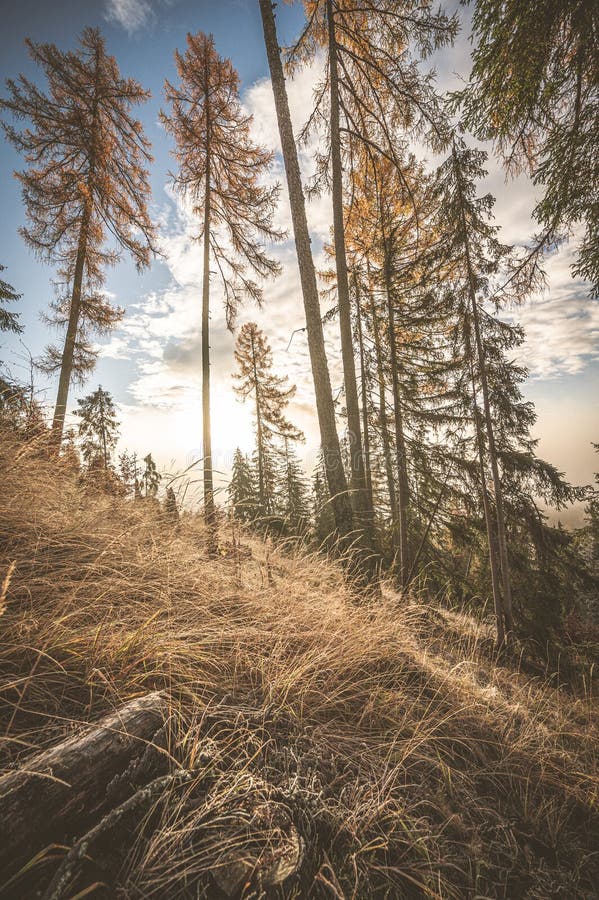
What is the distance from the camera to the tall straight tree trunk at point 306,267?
5.18 metres

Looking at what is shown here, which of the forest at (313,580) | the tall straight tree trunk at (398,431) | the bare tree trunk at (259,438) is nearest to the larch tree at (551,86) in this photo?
the forest at (313,580)

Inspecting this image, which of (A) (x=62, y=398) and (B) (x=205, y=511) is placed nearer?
(B) (x=205, y=511)

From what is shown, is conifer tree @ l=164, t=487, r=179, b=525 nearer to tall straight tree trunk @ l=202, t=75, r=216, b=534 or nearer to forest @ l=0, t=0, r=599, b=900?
forest @ l=0, t=0, r=599, b=900

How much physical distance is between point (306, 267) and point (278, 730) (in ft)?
19.2

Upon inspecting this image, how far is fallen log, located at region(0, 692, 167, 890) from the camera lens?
79 centimetres

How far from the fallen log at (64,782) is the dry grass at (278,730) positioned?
0.08 metres

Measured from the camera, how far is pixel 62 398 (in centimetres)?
887

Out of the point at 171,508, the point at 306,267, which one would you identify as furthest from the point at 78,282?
the point at 171,508

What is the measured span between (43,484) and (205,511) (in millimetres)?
1339

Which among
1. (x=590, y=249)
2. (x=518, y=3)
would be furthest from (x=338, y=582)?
(x=518, y=3)

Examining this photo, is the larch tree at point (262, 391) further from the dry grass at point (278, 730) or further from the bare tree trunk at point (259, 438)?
the dry grass at point (278, 730)

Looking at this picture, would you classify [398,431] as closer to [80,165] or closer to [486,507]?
[486,507]

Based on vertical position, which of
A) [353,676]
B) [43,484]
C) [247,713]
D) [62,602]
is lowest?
[353,676]

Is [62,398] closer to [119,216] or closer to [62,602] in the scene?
[119,216]
